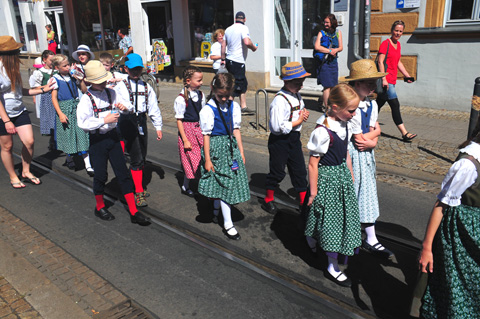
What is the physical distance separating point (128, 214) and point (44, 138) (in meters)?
5.06

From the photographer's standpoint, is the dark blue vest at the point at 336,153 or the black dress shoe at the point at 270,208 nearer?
the dark blue vest at the point at 336,153

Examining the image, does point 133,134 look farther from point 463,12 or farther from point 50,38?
point 50,38

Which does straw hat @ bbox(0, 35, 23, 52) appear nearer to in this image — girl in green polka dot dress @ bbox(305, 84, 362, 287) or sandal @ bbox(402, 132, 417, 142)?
girl in green polka dot dress @ bbox(305, 84, 362, 287)

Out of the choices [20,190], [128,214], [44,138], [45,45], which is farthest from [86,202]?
[45,45]

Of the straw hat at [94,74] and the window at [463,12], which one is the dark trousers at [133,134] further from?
the window at [463,12]

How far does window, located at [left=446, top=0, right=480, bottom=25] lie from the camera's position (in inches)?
372

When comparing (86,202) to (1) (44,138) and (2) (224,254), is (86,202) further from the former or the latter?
(1) (44,138)

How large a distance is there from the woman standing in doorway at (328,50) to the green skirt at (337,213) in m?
6.04

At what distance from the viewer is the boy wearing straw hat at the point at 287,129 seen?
15.1 feet

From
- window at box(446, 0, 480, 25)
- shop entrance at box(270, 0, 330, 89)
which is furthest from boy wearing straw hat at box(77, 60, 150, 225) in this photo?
shop entrance at box(270, 0, 330, 89)

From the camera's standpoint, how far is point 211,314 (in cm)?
347

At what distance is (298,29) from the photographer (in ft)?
40.9

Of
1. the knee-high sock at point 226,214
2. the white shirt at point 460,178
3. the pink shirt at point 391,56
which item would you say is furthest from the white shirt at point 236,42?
the white shirt at point 460,178

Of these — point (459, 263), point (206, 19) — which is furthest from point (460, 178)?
point (206, 19)
